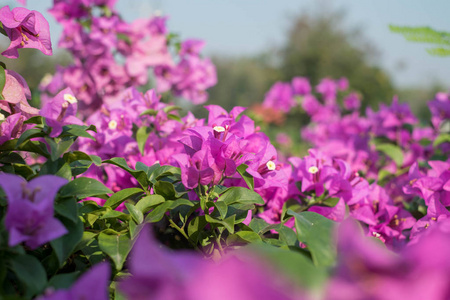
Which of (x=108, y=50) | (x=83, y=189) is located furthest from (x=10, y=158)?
(x=108, y=50)

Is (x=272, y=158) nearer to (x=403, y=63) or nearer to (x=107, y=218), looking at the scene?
(x=107, y=218)

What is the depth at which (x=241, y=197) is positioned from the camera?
0.77m

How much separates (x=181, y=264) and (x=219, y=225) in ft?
1.34

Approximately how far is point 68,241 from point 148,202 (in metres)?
0.17

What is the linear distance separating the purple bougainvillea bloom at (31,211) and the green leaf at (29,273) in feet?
0.07

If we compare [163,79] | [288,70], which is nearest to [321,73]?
[288,70]

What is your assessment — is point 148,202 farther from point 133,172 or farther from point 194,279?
point 194,279

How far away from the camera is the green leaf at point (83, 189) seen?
67 cm

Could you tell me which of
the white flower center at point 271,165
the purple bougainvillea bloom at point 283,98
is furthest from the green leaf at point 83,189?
the purple bougainvillea bloom at point 283,98

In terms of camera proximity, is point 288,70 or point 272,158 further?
point 288,70

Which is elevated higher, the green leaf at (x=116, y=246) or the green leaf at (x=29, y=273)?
the green leaf at (x=29, y=273)

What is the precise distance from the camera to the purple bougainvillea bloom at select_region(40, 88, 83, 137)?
78cm

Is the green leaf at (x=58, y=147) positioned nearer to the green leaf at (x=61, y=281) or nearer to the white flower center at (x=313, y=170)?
the green leaf at (x=61, y=281)

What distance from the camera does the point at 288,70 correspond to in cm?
1380
